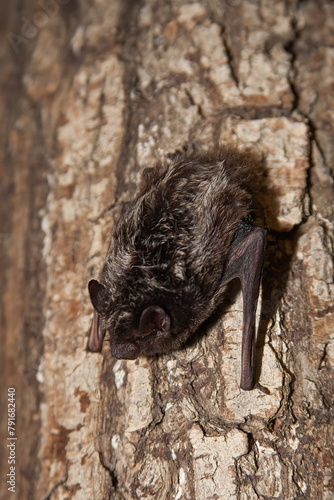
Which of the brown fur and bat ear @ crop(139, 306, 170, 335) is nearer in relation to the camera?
bat ear @ crop(139, 306, 170, 335)

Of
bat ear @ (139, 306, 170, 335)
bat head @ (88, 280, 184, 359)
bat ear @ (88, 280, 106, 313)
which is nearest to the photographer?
bat ear @ (139, 306, 170, 335)

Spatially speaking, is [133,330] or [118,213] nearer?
[133,330]

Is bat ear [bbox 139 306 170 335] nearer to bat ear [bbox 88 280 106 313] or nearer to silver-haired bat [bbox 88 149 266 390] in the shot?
silver-haired bat [bbox 88 149 266 390]

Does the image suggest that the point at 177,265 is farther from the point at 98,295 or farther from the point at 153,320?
the point at 98,295

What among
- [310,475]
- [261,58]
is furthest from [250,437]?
[261,58]

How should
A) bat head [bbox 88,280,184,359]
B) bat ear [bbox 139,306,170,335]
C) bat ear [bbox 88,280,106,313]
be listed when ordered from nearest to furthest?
bat ear [bbox 139,306,170,335] < bat head [bbox 88,280,184,359] < bat ear [bbox 88,280,106,313]

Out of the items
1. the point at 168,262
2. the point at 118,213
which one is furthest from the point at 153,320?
the point at 118,213

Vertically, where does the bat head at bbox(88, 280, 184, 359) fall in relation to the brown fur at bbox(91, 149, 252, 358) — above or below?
below

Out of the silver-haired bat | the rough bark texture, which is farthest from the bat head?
the rough bark texture
